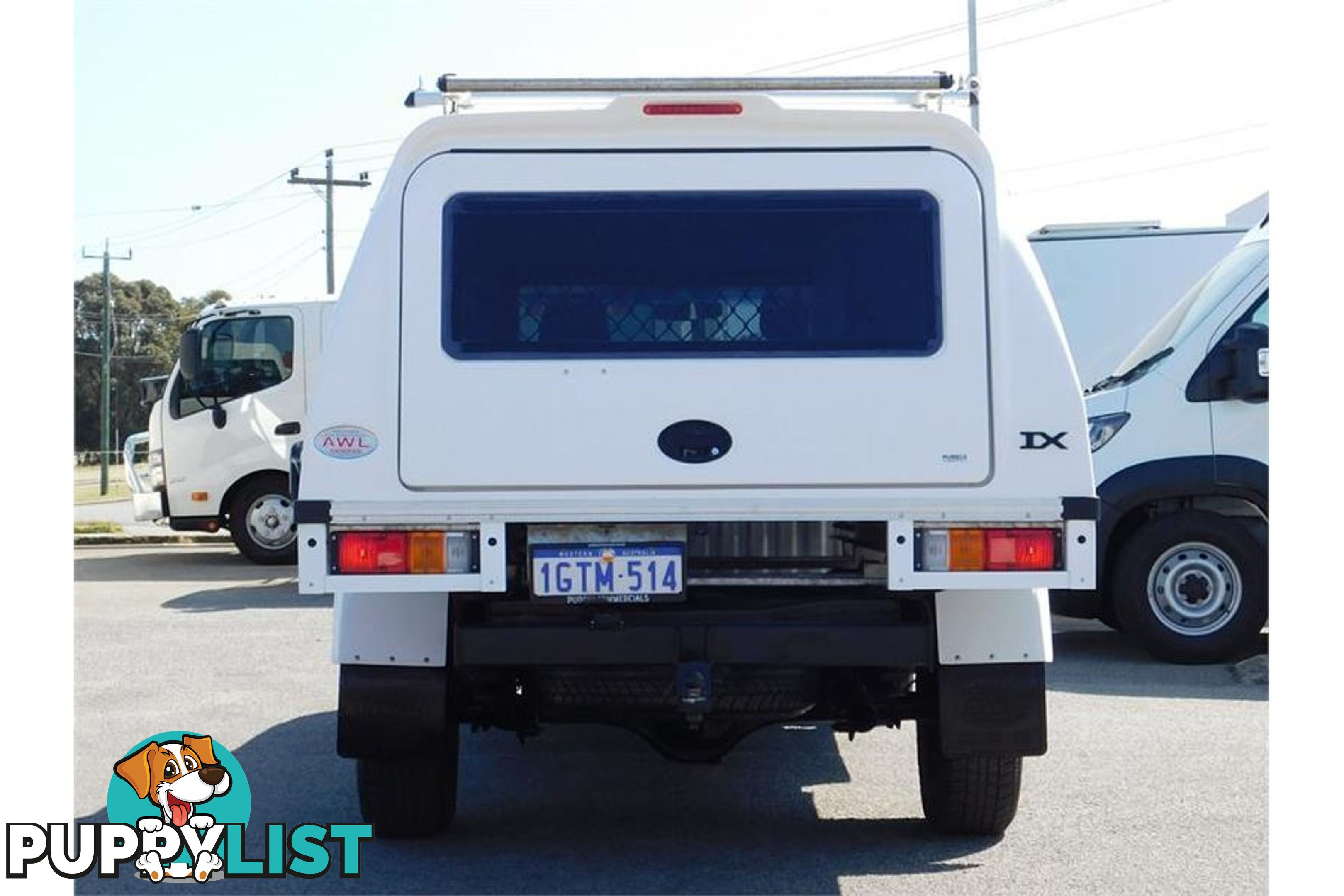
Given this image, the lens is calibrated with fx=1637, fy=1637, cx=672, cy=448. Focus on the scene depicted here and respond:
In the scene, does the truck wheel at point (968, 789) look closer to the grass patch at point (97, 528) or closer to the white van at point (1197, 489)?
the white van at point (1197, 489)

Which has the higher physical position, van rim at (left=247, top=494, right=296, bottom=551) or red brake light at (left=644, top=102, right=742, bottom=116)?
red brake light at (left=644, top=102, right=742, bottom=116)

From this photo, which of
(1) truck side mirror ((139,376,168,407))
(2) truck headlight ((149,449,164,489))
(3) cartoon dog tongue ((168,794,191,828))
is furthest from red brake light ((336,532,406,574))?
(1) truck side mirror ((139,376,168,407))

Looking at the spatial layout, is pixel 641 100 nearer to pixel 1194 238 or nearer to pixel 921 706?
pixel 921 706

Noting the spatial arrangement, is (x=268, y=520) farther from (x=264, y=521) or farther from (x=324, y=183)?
(x=324, y=183)

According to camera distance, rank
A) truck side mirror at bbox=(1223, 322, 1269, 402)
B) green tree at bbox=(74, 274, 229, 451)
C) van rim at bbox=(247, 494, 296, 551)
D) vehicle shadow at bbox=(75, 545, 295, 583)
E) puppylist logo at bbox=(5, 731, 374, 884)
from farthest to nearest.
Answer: green tree at bbox=(74, 274, 229, 451) < van rim at bbox=(247, 494, 296, 551) < vehicle shadow at bbox=(75, 545, 295, 583) < truck side mirror at bbox=(1223, 322, 1269, 402) < puppylist logo at bbox=(5, 731, 374, 884)

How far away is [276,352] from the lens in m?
16.2

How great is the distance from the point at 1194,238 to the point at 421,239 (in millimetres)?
10135

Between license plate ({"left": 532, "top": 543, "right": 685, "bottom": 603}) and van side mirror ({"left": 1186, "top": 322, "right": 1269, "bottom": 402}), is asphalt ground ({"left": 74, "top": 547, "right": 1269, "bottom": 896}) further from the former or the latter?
van side mirror ({"left": 1186, "top": 322, "right": 1269, "bottom": 402})

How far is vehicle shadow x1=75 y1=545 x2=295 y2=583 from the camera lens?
15.4m

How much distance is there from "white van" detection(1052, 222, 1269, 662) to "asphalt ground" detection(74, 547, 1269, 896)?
36 centimetres

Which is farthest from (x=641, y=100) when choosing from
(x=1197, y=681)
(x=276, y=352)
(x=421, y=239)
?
(x=276, y=352)

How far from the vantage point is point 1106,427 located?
10031 mm

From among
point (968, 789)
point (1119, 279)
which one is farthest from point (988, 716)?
point (1119, 279)

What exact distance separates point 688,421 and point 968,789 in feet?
5.66
